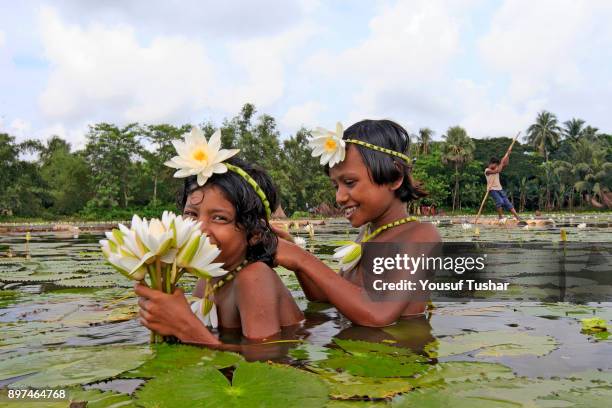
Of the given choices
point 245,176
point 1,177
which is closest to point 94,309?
point 245,176

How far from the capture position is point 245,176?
7.38 ft

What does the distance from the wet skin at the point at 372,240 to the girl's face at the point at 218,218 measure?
20 cm

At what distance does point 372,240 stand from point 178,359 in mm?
1253

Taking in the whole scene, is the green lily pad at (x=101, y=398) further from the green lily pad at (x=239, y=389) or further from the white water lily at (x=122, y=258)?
the white water lily at (x=122, y=258)

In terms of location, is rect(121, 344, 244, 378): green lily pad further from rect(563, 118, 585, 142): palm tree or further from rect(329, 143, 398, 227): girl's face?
rect(563, 118, 585, 142): palm tree

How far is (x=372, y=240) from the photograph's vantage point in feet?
8.86

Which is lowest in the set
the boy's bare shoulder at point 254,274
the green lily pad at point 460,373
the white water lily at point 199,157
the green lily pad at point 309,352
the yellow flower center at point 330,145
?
the green lily pad at point 309,352

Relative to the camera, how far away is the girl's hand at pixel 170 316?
70.0 inches

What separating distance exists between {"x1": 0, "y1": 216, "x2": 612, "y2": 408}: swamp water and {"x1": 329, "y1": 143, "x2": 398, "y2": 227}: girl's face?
54 cm

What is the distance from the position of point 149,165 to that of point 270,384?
1568 inches

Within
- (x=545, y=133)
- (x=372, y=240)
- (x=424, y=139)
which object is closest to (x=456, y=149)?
(x=424, y=139)

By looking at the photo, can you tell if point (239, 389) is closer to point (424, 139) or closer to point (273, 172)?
point (273, 172)

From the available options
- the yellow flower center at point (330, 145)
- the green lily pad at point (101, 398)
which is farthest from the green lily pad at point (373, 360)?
the yellow flower center at point (330, 145)

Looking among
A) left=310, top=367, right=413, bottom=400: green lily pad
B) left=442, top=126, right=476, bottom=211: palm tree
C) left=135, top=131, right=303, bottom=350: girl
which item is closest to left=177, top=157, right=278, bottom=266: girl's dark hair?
left=135, top=131, right=303, bottom=350: girl
